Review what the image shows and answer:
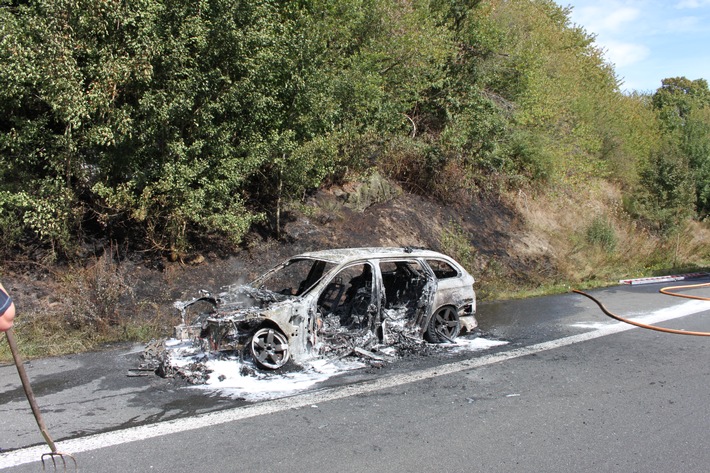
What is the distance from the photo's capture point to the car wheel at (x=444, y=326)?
8.12m

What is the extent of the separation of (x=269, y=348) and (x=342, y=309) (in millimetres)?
1587

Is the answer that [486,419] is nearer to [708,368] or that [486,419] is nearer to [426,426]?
[426,426]

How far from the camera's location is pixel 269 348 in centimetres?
662

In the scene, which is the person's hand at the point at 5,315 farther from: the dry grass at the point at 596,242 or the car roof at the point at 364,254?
the dry grass at the point at 596,242

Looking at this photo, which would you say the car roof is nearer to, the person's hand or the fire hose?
the fire hose

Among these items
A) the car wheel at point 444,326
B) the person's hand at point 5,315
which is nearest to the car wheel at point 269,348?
the car wheel at point 444,326

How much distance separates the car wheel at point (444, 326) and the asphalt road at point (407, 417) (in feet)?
1.76

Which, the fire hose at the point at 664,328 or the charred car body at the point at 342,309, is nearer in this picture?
the charred car body at the point at 342,309

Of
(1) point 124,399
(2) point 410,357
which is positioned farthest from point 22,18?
(2) point 410,357

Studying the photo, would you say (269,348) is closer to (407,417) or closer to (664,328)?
(407,417)

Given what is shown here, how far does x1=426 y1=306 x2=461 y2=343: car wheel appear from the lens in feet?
26.7

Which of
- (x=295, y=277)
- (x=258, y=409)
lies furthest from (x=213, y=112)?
(x=258, y=409)

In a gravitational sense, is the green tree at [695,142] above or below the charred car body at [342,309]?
above

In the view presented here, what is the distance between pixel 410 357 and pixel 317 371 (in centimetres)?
136
